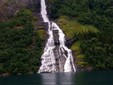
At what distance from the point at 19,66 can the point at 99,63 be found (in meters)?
32.9

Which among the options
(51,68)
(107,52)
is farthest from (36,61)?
(107,52)

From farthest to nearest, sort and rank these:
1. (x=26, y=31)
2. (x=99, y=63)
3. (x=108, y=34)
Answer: (x=26, y=31) → (x=108, y=34) → (x=99, y=63)

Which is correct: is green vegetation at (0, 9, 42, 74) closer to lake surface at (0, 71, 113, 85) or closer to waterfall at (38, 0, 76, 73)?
waterfall at (38, 0, 76, 73)

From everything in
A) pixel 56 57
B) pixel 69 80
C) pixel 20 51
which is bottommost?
pixel 56 57

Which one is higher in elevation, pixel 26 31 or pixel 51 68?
pixel 26 31

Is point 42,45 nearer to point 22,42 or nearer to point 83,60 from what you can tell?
point 22,42

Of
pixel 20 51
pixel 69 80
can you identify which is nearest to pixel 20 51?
pixel 20 51

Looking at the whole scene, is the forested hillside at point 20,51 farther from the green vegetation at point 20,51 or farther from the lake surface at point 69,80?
the lake surface at point 69,80

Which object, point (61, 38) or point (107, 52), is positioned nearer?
point (107, 52)

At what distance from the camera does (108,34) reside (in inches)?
7313

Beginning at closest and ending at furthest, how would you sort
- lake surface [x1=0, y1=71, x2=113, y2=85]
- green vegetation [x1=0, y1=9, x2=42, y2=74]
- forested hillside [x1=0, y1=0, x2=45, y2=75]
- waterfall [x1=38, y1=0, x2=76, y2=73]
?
1. lake surface [x1=0, y1=71, x2=113, y2=85]
2. forested hillside [x1=0, y1=0, x2=45, y2=75]
3. green vegetation [x1=0, y1=9, x2=42, y2=74]
4. waterfall [x1=38, y1=0, x2=76, y2=73]

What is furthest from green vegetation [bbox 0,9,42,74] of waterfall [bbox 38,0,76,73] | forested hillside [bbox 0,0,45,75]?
waterfall [bbox 38,0,76,73]

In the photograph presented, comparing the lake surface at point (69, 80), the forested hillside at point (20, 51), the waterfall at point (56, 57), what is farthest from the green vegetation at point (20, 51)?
the lake surface at point (69, 80)

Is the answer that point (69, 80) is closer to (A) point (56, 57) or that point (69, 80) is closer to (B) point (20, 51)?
(A) point (56, 57)
